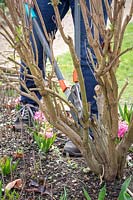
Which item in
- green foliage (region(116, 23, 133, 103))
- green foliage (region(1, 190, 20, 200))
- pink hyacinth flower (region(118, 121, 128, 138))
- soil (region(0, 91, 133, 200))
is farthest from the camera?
green foliage (region(116, 23, 133, 103))

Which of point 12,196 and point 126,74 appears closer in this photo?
point 12,196

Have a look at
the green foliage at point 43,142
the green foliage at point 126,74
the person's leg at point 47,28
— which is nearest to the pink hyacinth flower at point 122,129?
the green foliage at point 43,142

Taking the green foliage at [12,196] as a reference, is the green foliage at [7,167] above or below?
above

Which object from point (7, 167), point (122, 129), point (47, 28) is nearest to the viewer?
point (7, 167)

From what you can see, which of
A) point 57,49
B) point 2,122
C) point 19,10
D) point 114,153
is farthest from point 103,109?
point 57,49

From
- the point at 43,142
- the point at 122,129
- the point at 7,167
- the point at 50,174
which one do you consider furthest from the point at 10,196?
the point at 122,129

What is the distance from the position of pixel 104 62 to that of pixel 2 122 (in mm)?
1505

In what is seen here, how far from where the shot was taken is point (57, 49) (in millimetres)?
6219

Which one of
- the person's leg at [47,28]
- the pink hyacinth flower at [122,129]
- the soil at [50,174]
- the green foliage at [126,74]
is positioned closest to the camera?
the soil at [50,174]

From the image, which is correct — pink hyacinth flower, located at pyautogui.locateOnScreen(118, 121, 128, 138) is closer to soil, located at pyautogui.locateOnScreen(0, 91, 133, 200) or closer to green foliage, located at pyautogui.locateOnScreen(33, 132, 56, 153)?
soil, located at pyautogui.locateOnScreen(0, 91, 133, 200)

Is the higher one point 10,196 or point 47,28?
point 47,28

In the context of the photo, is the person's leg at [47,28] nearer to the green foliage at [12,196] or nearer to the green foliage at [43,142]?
the green foliage at [43,142]

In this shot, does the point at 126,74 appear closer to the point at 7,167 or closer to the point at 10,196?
the point at 7,167

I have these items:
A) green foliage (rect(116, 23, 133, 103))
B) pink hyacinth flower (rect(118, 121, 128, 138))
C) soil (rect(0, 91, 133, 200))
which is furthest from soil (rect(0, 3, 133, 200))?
green foliage (rect(116, 23, 133, 103))
